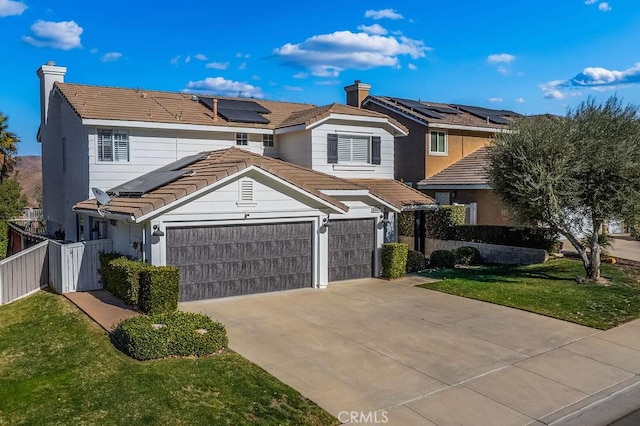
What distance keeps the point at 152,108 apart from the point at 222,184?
7.25 meters

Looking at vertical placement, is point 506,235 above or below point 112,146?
below

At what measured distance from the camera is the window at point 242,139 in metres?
21.4

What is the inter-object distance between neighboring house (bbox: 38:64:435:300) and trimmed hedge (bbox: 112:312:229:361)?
3.80 metres

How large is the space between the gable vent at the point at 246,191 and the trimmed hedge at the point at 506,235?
10566 mm

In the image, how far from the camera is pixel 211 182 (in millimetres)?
14336

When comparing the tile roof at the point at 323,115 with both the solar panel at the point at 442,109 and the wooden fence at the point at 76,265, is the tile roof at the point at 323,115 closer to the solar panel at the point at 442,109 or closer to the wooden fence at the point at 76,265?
the solar panel at the point at 442,109

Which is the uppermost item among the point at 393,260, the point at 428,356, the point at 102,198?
the point at 102,198

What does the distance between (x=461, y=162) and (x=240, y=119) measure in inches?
451

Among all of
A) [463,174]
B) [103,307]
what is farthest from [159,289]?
[463,174]

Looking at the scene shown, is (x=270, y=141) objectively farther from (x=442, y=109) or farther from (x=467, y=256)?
(x=442, y=109)

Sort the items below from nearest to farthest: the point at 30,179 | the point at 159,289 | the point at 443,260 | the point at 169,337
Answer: the point at 169,337, the point at 159,289, the point at 443,260, the point at 30,179

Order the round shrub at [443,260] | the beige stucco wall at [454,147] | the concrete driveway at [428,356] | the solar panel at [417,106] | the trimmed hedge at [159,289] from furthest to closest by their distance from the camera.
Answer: the solar panel at [417,106]
the beige stucco wall at [454,147]
the round shrub at [443,260]
the trimmed hedge at [159,289]
the concrete driveway at [428,356]

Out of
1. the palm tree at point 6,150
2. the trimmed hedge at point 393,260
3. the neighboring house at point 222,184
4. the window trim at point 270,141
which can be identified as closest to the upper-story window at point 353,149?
the neighboring house at point 222,184

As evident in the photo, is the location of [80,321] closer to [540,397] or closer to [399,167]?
[540,397]
